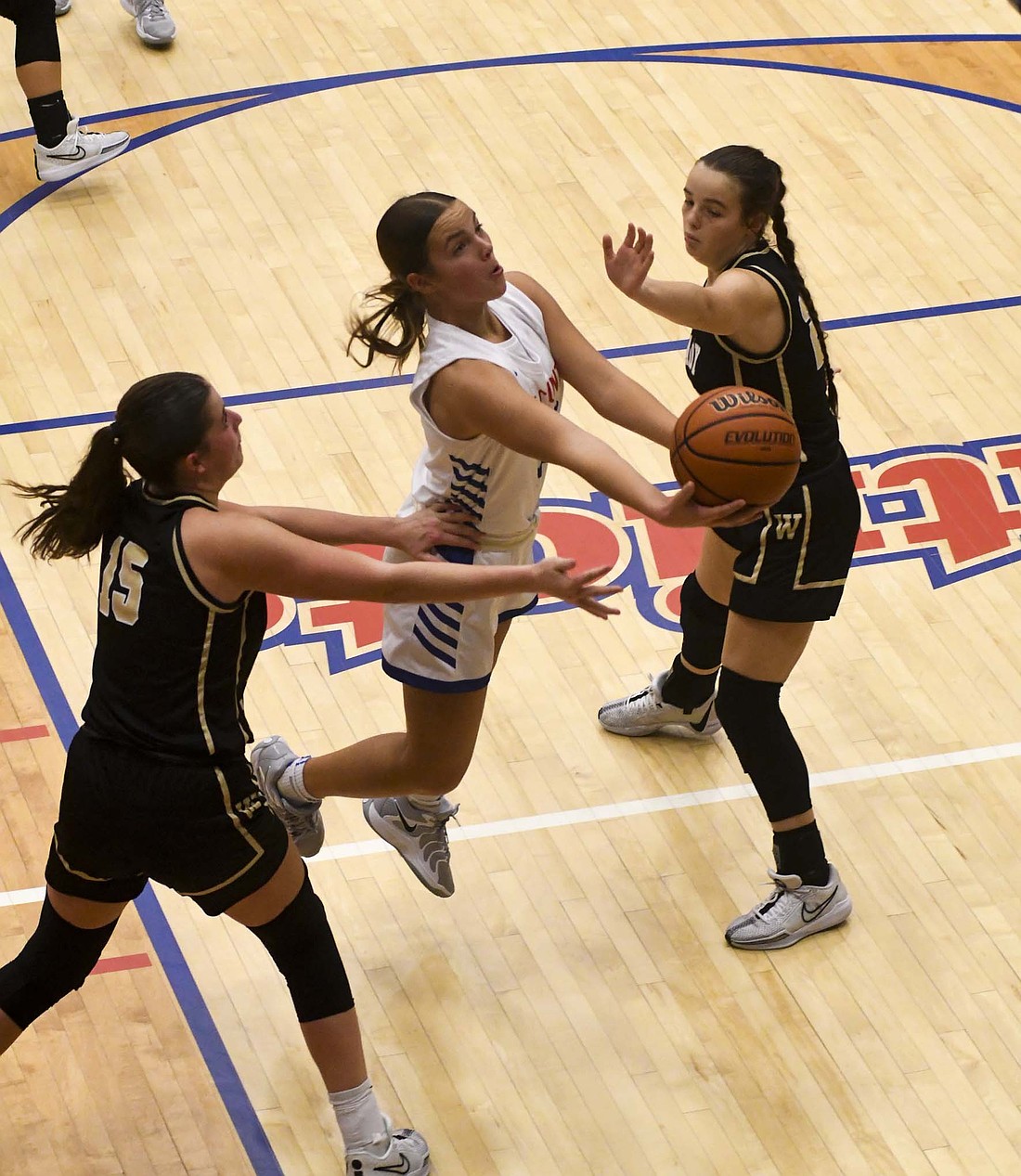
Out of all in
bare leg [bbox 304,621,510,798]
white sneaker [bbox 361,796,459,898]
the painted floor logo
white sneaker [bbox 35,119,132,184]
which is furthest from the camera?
white sneaker [bbox 35,119,132,184]

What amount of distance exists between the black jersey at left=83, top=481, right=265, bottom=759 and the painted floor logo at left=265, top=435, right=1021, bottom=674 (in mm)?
1952

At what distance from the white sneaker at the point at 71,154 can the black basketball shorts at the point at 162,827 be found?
171 inches

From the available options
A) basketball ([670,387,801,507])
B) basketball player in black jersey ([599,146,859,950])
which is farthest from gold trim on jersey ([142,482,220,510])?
basketball player in black jersey ([599,146,859,950])

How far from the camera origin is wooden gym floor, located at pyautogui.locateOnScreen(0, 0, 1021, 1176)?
4469 millimetres

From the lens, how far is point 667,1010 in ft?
15.4

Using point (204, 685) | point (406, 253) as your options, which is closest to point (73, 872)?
point (204, 685)

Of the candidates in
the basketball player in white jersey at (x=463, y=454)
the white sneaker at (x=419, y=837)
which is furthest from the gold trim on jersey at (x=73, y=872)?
the white sneaker at (x=419, y=837)

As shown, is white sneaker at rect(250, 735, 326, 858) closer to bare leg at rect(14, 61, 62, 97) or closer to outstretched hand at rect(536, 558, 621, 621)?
outstretched hand at rect(536, 558, 621, 621)

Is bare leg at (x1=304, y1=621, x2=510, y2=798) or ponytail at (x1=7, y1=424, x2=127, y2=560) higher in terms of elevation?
ponytail at (x1=7, y1=424, x2=127, y2=560)

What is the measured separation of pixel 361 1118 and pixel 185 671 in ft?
3.81

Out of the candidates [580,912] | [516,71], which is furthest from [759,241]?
[516,71]

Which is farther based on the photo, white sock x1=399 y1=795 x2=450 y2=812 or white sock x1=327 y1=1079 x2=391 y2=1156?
white sock x1=399 y1=795 x2=450 y2=812

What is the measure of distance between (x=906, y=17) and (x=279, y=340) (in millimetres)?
4028

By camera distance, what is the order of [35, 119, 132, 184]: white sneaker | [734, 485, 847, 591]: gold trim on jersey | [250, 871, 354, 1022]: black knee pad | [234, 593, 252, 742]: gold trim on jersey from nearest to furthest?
[234, 593, 252, 742]: gold trim on jersey
[250, 871, 354, 1022]: black knee pad
[734, 485, 847, 591]: gold trim on jersey
[35, 119, 132, 184]: white sneaker
